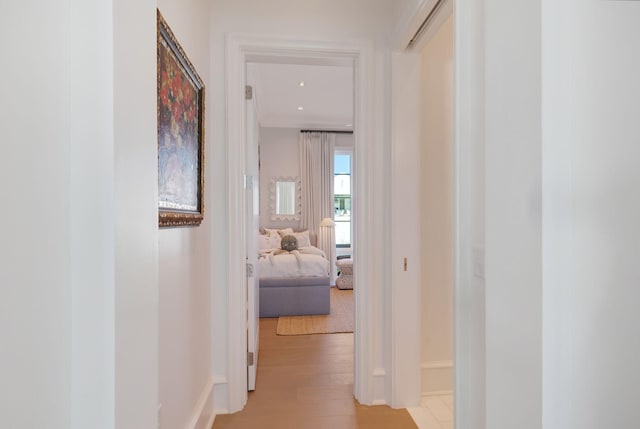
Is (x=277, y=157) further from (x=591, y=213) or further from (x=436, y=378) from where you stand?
(x=591, y=213)

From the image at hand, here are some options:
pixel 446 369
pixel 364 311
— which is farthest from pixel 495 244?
pixel 446 369

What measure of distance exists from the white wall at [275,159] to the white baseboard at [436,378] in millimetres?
4295

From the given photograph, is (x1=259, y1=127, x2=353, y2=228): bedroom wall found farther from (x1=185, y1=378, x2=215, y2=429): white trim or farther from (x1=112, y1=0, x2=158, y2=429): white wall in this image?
(x1=112, y1=0, x2=158, y2=429): white wall

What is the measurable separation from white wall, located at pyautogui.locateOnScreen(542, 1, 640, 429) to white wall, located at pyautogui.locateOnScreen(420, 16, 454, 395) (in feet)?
4.94

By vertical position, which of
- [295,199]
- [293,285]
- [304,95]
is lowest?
[293,285]

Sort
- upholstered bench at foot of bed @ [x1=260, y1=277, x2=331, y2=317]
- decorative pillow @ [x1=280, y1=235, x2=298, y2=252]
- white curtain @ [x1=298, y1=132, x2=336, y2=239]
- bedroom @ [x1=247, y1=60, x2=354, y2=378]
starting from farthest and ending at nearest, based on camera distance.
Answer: white curtain @ [x1=298, y1=132, x2=336, y2=239] → decorative pillow @ [x1=280, y1=235, x2=298, y2=252] → bedroom @ [x1=247, y1=60, x2=354, y2=378] → upholstered bench at foot of bed @ [x1=260, y1=277, x2=331, y2=317]

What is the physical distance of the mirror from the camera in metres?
6.12

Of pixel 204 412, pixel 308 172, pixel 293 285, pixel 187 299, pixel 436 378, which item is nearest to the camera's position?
pixel 187 299

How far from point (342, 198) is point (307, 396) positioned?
493 cm

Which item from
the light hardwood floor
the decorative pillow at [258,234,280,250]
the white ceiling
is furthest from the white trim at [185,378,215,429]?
the decorative pillow at [258,234,280,250]

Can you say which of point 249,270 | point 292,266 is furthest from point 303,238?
point 249,270

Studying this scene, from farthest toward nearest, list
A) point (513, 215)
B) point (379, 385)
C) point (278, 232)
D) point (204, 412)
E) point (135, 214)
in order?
1. point (278, 232)
2. point (379, 385)
3. point (204, 412)
4. point (513, 215)
5. point (135, 214)

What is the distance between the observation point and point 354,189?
2.07 metres

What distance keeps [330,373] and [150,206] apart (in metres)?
2.22
